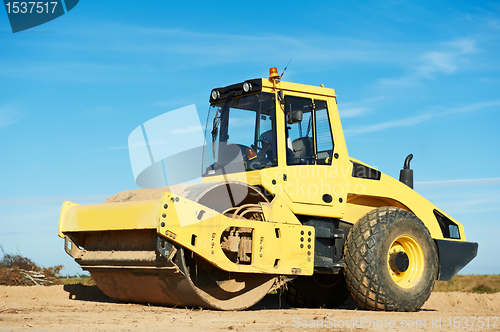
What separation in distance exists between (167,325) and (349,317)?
2526mm

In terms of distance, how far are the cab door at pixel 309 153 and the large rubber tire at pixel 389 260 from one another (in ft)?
2.45

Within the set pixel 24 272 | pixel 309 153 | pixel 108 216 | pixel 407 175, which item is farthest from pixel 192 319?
pixel 24 272

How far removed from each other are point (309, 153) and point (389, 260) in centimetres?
209

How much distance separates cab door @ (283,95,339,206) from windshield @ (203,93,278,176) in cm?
28

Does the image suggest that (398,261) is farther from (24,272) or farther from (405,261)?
(24,272)

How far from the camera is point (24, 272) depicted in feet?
41.2

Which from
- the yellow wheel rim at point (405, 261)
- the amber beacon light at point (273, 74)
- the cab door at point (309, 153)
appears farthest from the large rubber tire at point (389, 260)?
the amber beacon light at point (273, 74)

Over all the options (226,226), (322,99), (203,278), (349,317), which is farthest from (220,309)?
(322,99)

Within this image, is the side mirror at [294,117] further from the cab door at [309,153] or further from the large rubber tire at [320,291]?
the large rubber tire at [320,291]

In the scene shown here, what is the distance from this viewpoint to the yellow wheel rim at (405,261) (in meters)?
8.39

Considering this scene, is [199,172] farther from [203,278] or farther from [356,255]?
[356,255]

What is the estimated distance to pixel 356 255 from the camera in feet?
26.4

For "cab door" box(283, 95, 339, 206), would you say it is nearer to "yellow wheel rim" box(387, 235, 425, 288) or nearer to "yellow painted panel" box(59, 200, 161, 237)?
"yellow wheel rim" box(387, 235, 425, 288)

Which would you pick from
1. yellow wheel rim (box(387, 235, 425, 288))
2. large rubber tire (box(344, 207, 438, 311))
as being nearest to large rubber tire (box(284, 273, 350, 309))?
yellow wheel rim (box(387, 235, 425, 288))
